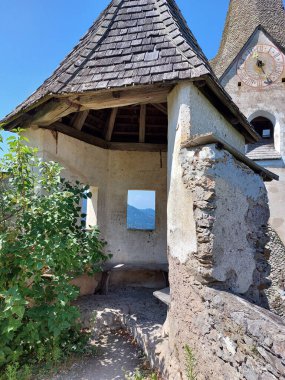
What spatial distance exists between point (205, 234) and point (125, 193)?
13.2 feet

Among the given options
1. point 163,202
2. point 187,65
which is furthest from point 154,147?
point 187,65

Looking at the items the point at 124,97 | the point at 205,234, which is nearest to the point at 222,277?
the point at 205,234

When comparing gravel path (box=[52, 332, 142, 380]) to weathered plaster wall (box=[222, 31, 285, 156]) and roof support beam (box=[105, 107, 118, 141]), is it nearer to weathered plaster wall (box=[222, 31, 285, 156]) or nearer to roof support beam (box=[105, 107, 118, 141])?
roof support beam (box=[105, 107, 118, 141])

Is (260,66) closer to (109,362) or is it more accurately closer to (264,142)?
(264,142)

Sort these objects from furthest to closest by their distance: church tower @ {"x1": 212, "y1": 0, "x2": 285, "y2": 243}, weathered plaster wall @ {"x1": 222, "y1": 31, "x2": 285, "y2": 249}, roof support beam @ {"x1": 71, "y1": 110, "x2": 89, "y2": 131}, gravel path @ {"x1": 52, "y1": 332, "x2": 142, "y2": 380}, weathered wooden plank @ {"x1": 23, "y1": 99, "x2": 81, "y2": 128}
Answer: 1. church tower @ {"x1": 212, "y1": 0, "x2": 285, "y2": 243}
2. weathered plaster wall @ {"x1": 222, "y1": 31, "x2": 285, "y2": 249}
3. roof support beam @ {"x1": 71, "y1": 110, "x2": 89, "y2": 131}
4. weathered wooden plank @ {"x1": 23, "y1": 99, "x2": 81, "y2": 128}
5. gravel path @ {"x1": 52, "y1": 332, "x2": 142, "y2": 380}

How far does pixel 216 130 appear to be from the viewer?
13.1 feet

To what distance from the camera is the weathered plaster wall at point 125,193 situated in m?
6.32

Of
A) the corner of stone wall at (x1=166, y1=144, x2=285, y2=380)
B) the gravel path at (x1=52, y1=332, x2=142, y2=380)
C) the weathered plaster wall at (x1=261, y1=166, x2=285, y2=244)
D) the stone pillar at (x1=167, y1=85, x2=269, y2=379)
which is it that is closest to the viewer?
the corner of stone wall at (x1=166, y1=144, x2=285, y2=380)

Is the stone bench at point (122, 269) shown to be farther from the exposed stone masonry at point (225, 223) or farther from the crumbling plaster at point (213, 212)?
the exposed stone masonry at point (225, 223)

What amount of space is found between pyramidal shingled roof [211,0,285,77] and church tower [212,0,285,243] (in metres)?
0.04

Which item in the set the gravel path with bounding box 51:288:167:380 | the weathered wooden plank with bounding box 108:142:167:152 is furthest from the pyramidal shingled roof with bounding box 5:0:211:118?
the gravel path with bounding box 51:288:167:380

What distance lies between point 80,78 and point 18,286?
107 inches

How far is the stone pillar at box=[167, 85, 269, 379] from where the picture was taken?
268cm

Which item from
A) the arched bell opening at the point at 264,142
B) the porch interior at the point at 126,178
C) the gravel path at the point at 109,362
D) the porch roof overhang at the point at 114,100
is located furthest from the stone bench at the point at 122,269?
the arched bell opening at the point at 264,142
